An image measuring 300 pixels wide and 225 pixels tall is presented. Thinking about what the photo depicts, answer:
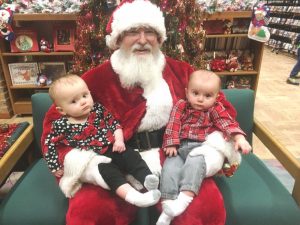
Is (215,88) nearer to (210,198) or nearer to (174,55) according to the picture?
(210,198)

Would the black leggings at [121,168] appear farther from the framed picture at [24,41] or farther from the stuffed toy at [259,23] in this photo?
the stuffed toy at [259,23]

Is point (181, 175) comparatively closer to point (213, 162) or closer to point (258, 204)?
point (213, 162)

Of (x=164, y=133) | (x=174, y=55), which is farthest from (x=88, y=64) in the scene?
(x=164, y=133)

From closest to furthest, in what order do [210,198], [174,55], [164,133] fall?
[210,198] → [164,133] → [174,55]

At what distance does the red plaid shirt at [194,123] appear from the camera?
4.62ft

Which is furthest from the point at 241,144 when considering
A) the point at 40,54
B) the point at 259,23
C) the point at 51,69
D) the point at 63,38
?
the point at 51,69

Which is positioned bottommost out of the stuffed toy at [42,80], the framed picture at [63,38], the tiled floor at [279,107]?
the tiled floor at [279,107]

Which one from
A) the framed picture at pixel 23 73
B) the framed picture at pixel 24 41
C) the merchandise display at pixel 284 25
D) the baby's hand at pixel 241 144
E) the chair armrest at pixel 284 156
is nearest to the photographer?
the baby's hand at pixel 241 144

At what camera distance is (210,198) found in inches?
49.7

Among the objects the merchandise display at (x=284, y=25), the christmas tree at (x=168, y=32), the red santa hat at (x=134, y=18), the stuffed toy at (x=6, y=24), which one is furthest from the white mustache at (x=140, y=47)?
the merchandise display at (x=284, y=25)

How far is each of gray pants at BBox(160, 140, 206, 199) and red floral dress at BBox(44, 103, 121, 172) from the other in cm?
33

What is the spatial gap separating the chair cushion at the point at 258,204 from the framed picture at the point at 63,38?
2.50m

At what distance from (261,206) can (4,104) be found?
3.35m

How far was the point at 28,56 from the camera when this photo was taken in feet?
11.7
